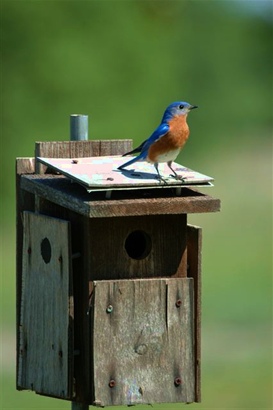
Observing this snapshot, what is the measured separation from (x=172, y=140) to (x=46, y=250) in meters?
0.77

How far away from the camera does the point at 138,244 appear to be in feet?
19.4

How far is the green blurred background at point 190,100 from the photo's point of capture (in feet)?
50.4

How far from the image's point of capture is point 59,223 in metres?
5.84

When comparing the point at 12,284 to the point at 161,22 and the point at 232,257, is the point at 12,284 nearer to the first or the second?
the point at 232,257

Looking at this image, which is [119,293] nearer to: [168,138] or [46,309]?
[46,309]

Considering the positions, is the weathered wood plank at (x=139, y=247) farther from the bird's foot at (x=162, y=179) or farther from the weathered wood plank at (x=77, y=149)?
the weathered wood plank at (x=77, y=149)

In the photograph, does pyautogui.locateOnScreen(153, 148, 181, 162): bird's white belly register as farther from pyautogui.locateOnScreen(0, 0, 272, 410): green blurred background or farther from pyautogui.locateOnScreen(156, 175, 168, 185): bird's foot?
pyautogui.locateOnScreen(0, 0, 272, 410): green blurred background

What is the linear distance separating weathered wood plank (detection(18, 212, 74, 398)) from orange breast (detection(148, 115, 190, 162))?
0.50m

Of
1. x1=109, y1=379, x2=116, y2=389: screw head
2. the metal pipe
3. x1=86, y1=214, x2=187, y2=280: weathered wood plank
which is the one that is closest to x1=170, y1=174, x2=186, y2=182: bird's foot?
x1=86, y1=214, x2=187, y2=280: weathered wood plank

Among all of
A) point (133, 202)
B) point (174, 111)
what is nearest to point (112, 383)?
point (133, 202)

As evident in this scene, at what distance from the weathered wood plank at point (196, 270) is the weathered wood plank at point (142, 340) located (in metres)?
0.14

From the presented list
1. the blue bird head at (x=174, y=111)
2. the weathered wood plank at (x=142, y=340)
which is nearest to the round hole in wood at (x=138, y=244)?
the weathered wood plank at (x=142, y=340)

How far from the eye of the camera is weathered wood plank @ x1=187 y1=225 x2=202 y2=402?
5926 mm

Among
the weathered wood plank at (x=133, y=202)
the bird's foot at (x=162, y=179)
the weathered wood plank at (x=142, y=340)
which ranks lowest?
the weathered wood plank at (x=142, y=340)
